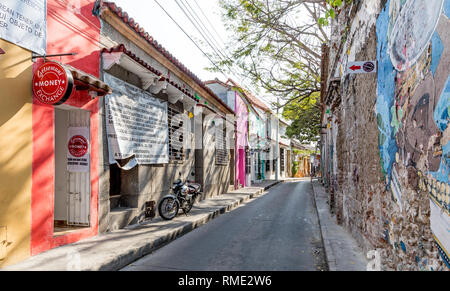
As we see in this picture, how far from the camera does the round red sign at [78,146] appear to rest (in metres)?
6.64

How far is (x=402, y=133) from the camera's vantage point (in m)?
3.31

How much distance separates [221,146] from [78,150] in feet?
35.5

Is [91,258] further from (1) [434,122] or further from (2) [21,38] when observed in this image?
(1) [434,122]

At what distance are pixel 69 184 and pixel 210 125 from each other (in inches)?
349

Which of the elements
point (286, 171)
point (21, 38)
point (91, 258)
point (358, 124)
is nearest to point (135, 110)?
point (21, 38)

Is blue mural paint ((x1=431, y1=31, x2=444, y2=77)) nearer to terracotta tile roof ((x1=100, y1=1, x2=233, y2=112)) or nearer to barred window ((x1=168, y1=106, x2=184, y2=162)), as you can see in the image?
terracotta tile roof ((x1=100, y1=1, x2=233, y2=112))

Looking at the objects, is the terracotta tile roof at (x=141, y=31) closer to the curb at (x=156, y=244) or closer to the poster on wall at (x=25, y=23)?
the poster on wall at (x=25, y=23)

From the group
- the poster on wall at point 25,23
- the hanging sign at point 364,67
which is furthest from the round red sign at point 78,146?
the hanging sign at point 364,67

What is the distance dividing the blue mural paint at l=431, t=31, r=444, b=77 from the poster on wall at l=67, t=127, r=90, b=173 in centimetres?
612

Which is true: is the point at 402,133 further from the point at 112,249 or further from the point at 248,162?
the point at 248,162

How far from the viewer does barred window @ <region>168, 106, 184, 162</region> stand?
10.5 meters

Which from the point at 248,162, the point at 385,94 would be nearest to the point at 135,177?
the point at 385,94

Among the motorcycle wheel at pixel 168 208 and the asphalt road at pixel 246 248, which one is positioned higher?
the motorcycle wheel at pixel 168 208

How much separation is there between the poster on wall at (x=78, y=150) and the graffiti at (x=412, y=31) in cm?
575
